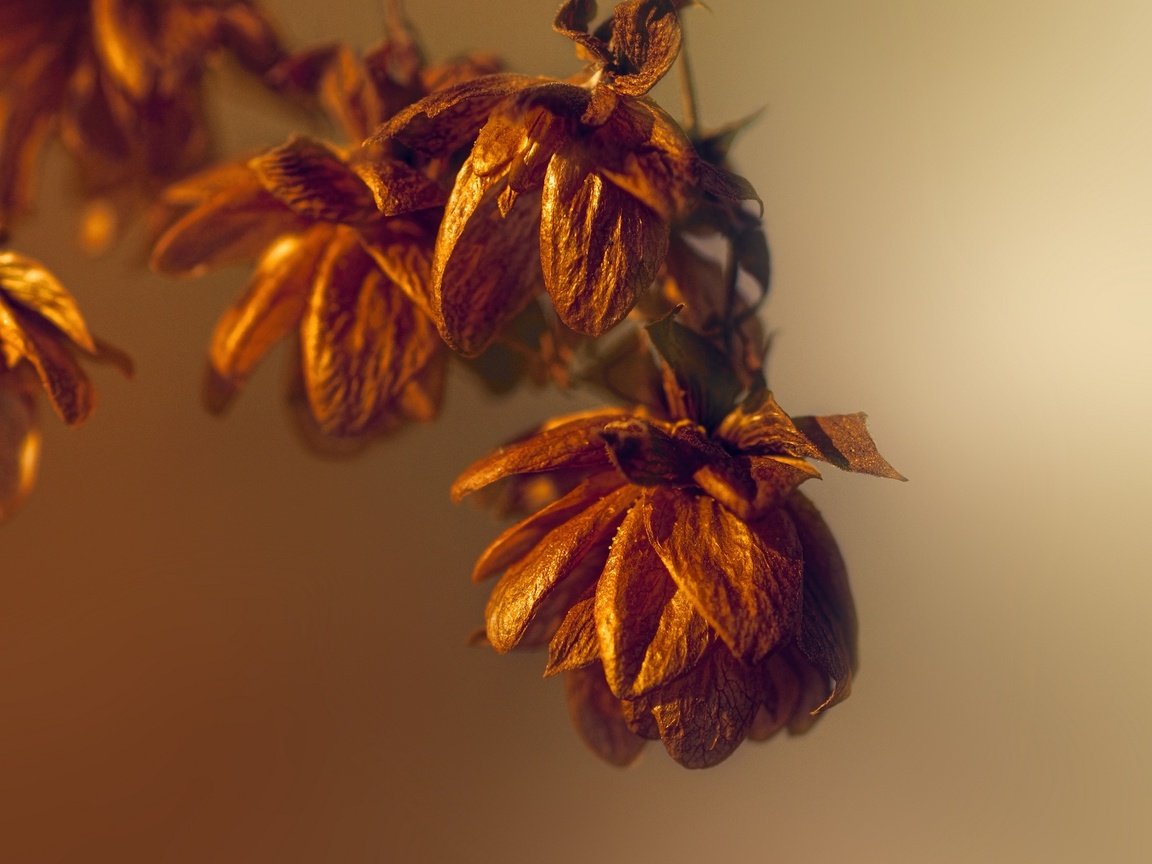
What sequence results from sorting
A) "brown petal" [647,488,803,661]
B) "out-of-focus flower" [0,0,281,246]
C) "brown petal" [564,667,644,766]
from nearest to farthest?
"brown petal" [647,488,803,661], "brown petal" [564,667,644,766], "out-of-focus flower" [0,0,281,246]

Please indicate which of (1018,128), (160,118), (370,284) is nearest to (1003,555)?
(1018,128)

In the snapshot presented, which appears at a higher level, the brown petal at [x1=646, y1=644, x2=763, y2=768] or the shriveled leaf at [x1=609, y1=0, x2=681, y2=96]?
the shriveled leaf at [x1=609, y1=0, x2=681, y2=96]

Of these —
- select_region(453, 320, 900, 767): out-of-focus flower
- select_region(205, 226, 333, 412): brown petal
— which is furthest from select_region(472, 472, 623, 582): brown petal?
select_region(205, 226, 333, 412): brown petal

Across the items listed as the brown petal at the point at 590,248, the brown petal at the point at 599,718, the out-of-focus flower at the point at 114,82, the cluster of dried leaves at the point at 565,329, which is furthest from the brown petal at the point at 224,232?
the brown petal at the point at 599,718

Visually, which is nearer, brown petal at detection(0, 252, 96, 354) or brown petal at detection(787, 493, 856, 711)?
brown petal at detection(787, 493, 856, 711)

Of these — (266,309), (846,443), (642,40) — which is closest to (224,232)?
(266,309)

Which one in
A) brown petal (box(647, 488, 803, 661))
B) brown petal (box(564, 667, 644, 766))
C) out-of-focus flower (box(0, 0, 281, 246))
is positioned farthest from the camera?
out-of-focus flower (box(0, 0, 281, 246))

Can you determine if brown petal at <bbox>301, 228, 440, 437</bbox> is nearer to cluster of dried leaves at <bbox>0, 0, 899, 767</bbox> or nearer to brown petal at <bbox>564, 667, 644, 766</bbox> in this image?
cluster of dried leaves at <bbox>0, 0, 899, 767</bbox>
